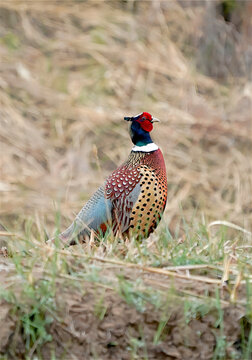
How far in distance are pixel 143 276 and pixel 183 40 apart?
6.37 m

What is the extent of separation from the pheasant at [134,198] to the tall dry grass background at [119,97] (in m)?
3.59

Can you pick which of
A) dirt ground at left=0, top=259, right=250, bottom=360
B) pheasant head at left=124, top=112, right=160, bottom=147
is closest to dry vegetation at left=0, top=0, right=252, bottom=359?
pheasant head at left=124, top=112, right=160, bottom=147

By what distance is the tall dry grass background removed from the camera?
7.63 m

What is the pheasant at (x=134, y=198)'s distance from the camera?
138 inches

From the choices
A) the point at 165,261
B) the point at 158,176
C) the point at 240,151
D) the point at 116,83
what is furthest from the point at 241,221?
the point at 165,261

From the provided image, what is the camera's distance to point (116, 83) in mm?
8203

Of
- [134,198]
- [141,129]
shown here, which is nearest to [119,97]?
[141,129]

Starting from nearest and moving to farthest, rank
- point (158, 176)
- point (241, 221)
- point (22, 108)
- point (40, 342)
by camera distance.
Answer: point (40, 342)
point (158, 176)
point (241, 221)
point (22, 108)

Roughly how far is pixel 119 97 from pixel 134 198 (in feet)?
15.3

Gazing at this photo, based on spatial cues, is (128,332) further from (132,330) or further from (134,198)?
(134,198)

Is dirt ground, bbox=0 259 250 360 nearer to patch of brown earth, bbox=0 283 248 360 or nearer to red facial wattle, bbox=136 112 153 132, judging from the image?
patch of brown earth, bbox=0 283 248 360

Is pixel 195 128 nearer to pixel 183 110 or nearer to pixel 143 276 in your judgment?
pixel 183 110

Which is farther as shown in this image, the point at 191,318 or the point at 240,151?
the point at 240,151

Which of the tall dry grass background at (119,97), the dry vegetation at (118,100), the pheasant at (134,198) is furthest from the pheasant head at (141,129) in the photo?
the tall dry grass background at (119,97)
